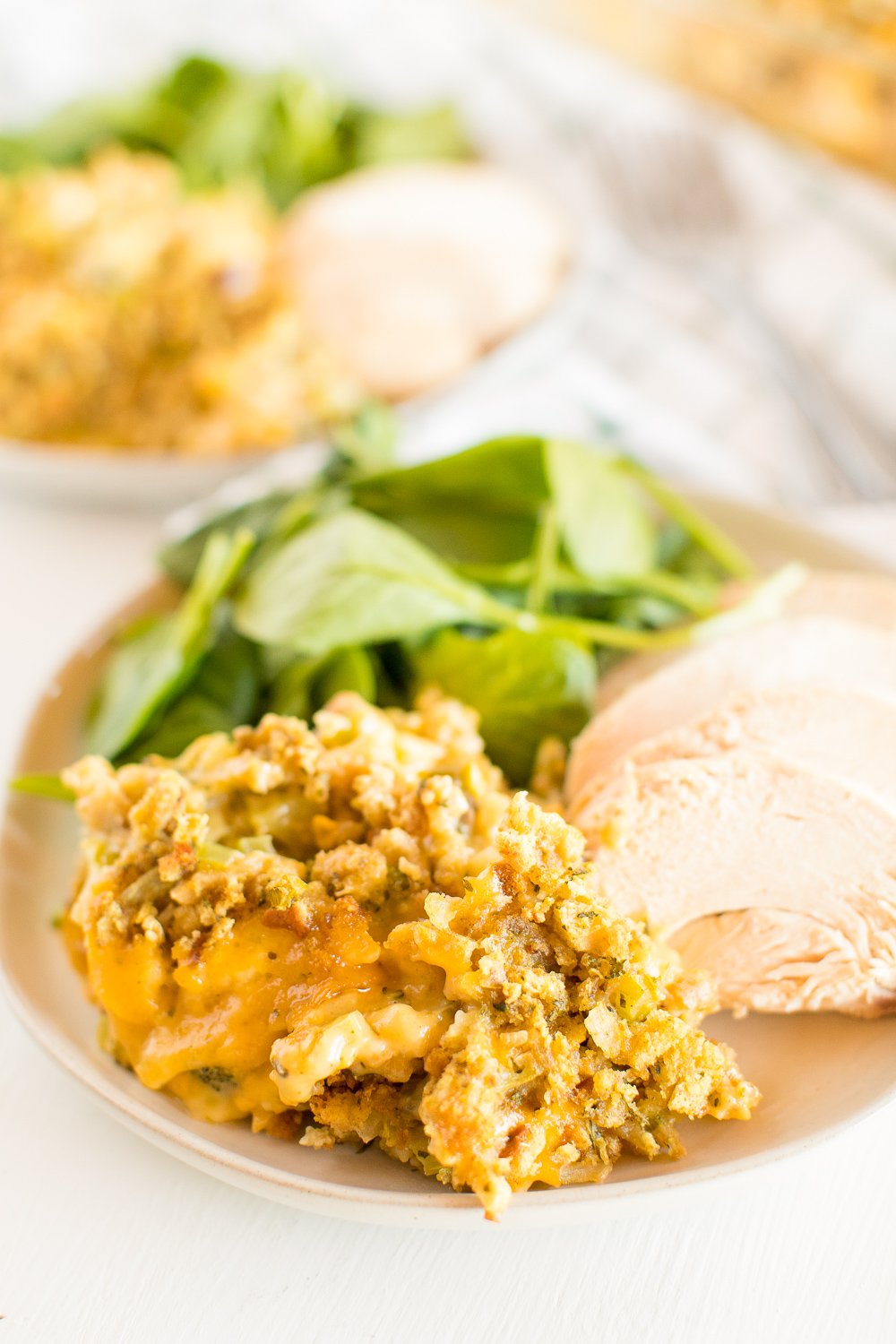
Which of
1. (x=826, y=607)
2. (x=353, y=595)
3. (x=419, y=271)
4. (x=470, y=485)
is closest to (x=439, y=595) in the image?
(x=353, y=595)

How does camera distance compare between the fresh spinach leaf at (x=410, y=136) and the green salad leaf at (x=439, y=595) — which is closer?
the green salad leaf at (x=439, y=595)

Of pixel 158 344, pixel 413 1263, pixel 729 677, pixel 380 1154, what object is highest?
pixel 158 344

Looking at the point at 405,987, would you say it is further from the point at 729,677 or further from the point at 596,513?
the point at 596,513

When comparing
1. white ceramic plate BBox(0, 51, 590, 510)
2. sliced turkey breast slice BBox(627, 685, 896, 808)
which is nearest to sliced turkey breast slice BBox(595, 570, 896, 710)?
sliced turkey breast slice BBox(627, 685, 896, 808)

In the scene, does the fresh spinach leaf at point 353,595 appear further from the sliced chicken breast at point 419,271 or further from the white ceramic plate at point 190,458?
the sliced chicken breast at point 419,271

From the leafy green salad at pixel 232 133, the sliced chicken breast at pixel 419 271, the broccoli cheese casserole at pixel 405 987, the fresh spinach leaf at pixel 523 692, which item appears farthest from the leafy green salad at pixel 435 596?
the leafy green salad at pixel 232 133

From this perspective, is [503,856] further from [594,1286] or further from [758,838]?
[594,1286]

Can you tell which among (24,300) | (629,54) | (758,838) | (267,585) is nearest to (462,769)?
(758,838)
